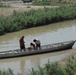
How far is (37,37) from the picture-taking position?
27641 mm

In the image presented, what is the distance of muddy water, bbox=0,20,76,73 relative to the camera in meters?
18.4

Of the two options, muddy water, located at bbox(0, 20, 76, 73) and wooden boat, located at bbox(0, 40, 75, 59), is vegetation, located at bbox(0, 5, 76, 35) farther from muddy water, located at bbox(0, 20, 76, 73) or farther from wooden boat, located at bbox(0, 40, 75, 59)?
wooden boat, located at bbox(0, 40, 75, 59)

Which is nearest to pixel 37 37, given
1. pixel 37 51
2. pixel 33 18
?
pixel 33 18

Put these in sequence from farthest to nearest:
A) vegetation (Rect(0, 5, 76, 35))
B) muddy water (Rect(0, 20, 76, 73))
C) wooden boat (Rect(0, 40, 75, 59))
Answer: vegetation (Rect(0, 5, 76, 35))
wooden boat (Rect(0, 40, 75, 59))
muddy water (Rect(0, 20, 76, 73))

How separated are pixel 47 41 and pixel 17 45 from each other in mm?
2503

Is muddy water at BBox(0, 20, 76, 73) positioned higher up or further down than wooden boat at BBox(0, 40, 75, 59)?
further down

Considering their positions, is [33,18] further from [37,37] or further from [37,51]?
[37,51]

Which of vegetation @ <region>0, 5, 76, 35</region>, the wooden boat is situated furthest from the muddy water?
vegetation @ <region>0, 5, 76, 35</region>

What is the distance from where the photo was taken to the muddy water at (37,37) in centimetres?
1836

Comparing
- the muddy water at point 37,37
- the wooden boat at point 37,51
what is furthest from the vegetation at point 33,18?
the wooden boat at point 37,51

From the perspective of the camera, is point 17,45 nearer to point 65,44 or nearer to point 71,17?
point 65,44

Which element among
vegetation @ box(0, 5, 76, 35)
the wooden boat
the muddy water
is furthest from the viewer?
vegetation @ box(0, 5, 76, 35)

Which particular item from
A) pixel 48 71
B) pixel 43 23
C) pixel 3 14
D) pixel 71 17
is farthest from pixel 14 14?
pixel 48 71

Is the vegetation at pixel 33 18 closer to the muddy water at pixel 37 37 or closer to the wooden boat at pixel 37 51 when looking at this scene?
the muddy water at pixel 37 37
